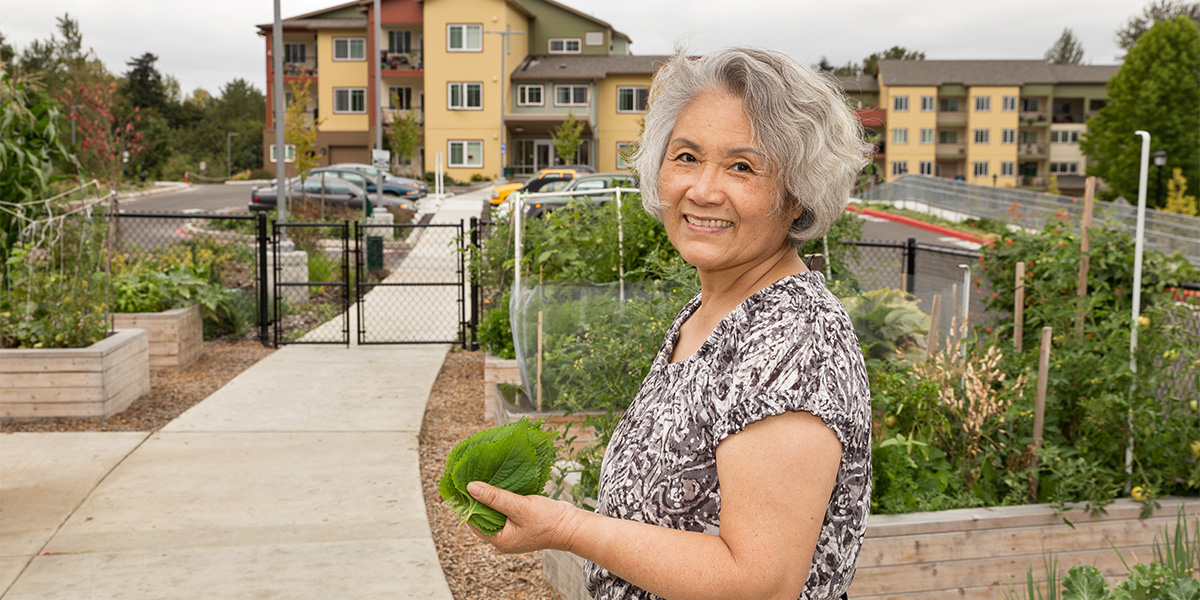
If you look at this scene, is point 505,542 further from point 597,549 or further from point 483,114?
point 483,114

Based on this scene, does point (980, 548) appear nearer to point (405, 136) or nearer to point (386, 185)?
point (386, 185)

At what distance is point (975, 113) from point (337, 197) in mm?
46744

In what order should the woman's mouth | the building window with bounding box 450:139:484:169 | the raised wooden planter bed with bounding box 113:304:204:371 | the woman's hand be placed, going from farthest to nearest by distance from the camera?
the building window with bounding box 450:139:484:169, the raised wooden planter bed with bounding box 113:304:204:371, the woman's mouth, the woman's hand

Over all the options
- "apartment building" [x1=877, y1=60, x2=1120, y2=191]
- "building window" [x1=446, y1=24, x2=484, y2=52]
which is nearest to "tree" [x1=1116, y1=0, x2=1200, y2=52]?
"apartment building" [x1=877, y1=60, x2=1120, y2=191]

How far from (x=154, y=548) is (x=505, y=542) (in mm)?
3692

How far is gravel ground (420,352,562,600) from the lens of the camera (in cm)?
429

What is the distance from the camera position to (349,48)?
159ft

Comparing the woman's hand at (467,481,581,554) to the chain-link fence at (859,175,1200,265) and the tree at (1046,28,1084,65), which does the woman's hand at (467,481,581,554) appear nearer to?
the chain-link fence at (859,175,1200,265)

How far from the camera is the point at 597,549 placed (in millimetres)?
1463

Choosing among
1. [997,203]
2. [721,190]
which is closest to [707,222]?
[721,190]

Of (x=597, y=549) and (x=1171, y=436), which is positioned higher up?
(x=597, y=549)

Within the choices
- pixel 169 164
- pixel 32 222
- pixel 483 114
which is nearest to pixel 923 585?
pixel 32 222

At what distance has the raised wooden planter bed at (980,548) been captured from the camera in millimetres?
3605

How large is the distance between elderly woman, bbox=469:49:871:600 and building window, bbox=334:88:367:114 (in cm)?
4953
